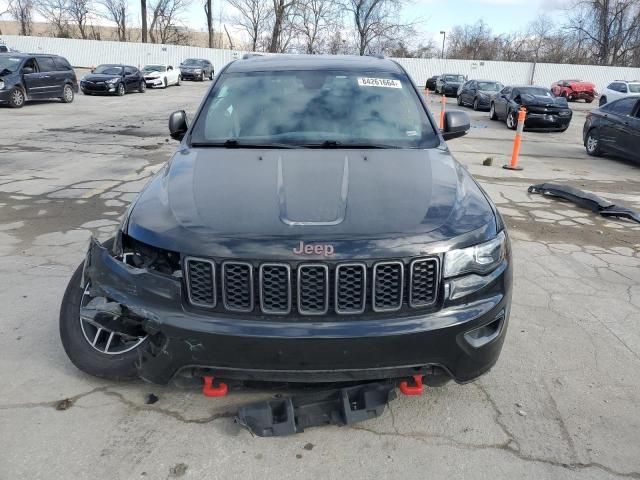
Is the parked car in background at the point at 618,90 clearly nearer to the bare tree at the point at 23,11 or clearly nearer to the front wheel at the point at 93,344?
the front wheel at the point at 93,344

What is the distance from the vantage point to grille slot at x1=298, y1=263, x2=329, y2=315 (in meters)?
2.26

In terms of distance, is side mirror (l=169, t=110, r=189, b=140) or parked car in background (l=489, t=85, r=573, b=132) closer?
side mirror (l=169, t=110, r=189, b=140)

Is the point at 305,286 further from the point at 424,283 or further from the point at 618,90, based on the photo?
the point at 618,90

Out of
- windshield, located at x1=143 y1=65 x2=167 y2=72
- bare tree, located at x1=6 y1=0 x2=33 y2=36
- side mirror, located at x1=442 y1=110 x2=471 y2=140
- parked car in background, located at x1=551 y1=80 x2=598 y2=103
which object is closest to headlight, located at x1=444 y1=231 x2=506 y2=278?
side mirror, located at x1=442 y1=110 x2=471 y2=140

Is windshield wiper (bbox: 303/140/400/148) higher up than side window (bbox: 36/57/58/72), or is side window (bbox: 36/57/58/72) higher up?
side window (bbox: 36/57/58/72)

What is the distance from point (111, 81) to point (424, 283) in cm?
2612

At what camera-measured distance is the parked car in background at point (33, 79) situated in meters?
17.7

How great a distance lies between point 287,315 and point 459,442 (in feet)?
3.48

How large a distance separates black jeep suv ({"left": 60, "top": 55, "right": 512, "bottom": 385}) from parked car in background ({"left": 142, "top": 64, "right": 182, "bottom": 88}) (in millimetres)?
31416

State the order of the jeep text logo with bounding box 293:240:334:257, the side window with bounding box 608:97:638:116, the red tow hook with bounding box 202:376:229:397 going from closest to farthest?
the jeep text logo with bounding box 293:240:334:257 < the red tow hook with bounding box 202:376:229:397 < the side window with bounding box 608:97:638:116

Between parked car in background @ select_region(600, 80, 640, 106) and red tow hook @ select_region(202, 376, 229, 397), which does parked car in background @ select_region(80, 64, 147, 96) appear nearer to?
parked car in background @ select_region(600, 80, 640, 106)

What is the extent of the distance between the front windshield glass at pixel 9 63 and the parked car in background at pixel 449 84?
2431 centimetres

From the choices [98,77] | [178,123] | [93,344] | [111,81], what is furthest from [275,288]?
[98,77]

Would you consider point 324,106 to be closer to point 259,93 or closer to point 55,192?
point 259,93
